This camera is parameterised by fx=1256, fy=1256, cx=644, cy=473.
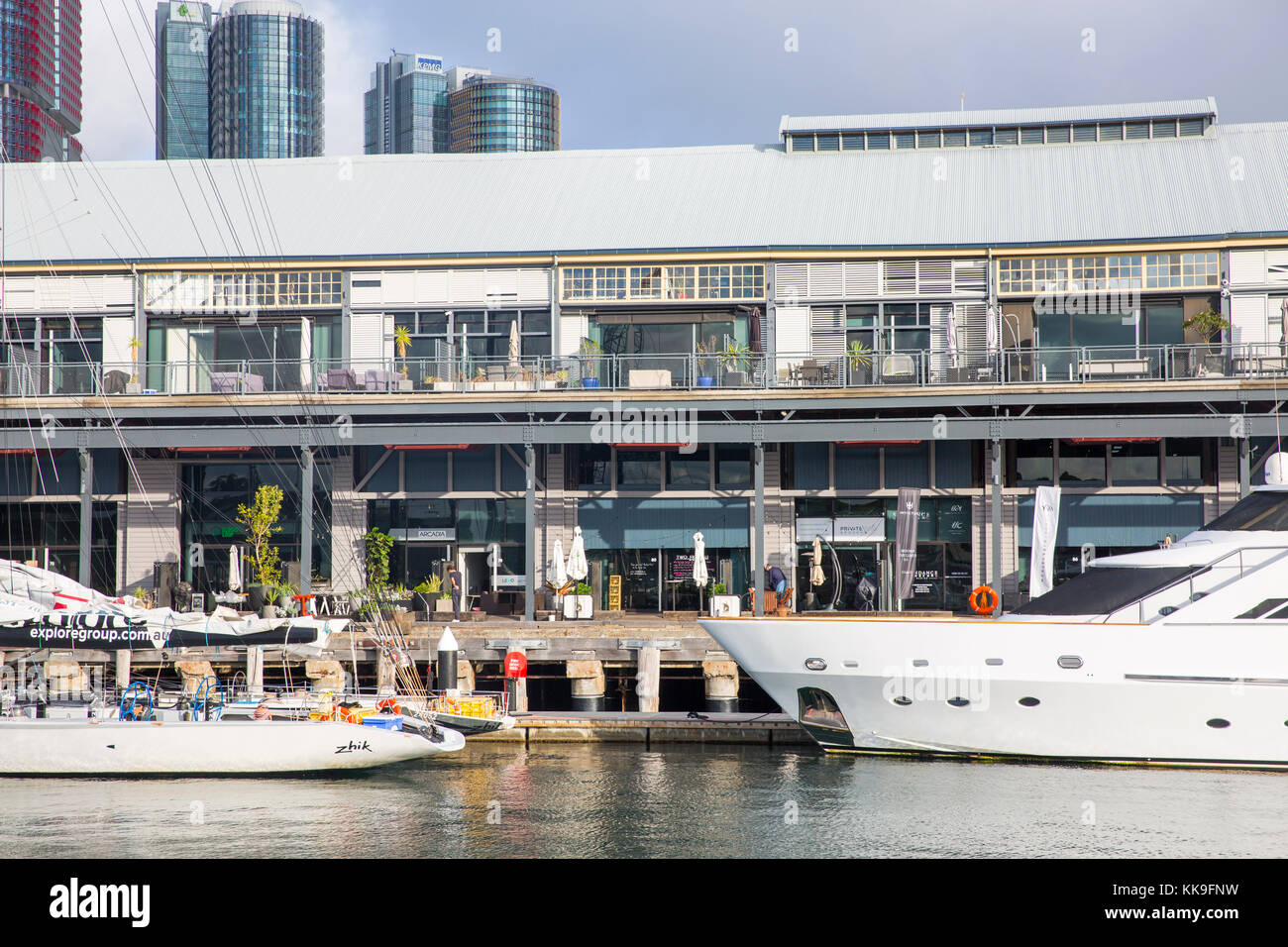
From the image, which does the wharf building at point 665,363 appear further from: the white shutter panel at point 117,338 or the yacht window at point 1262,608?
the yacht window at point 1262,608

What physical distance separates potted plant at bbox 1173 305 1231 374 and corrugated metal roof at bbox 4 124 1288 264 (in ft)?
6.97

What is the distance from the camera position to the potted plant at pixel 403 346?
28.6 m

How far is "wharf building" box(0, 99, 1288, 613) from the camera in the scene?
27.8m

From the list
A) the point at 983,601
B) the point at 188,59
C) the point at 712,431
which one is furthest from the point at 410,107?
the point at 983,601

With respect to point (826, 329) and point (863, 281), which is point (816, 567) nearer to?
point (826, 329)

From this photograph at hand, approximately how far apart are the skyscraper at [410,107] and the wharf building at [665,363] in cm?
14990

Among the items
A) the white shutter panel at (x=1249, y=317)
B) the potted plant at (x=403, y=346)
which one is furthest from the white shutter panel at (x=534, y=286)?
the white shutter panel at (x=1249, y=317)

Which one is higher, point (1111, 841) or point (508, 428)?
point (508, 428)

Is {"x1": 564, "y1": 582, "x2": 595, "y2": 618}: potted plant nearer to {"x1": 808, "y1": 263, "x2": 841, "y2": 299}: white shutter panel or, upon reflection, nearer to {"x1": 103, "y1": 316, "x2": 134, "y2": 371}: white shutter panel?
{"x1": 808, "y1": 263, "x2": 841, "y2": 299}: white shutter panel

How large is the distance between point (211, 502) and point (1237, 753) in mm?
23710

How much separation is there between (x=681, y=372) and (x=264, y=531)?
10.5 meters
